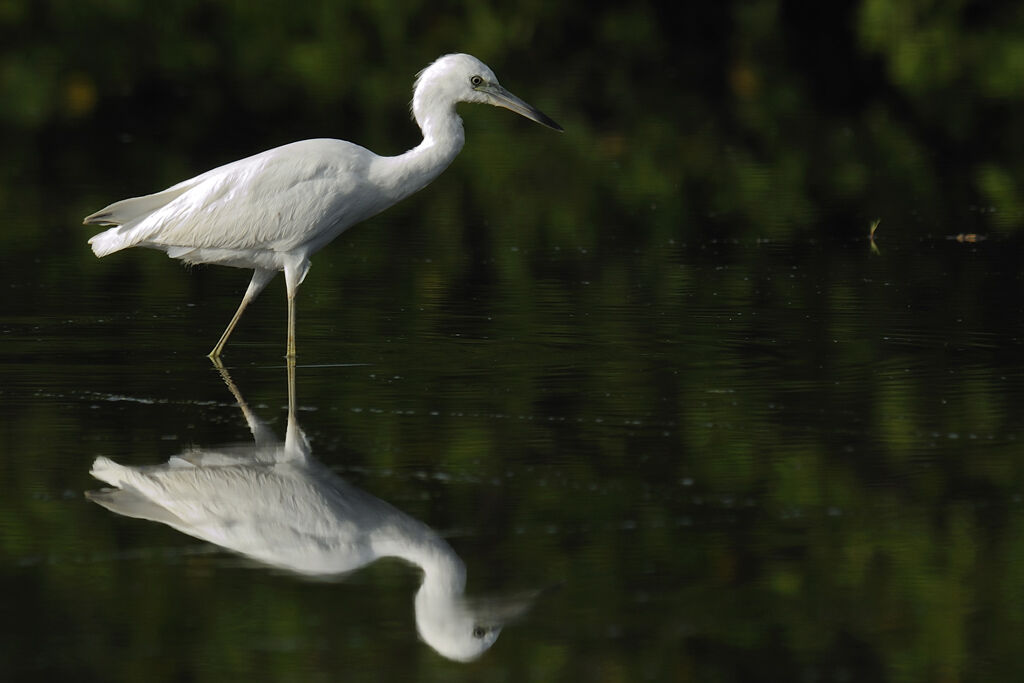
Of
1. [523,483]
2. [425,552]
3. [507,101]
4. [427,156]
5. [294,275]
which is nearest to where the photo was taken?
[425,552]

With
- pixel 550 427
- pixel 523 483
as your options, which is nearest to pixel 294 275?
pixel 550 427

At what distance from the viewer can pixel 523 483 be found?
683 centimetres

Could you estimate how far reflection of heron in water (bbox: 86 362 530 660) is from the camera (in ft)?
17.9

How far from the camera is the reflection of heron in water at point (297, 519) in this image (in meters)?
5.47

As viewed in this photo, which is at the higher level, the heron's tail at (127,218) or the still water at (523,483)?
the heron's tail at (127,218)

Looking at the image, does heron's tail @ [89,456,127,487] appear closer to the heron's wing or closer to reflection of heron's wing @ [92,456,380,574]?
reflection of heron's wing @ [92,456,380,574]

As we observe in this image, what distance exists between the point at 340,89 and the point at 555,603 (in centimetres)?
1967

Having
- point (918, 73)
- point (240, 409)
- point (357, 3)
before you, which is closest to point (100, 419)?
point (240, 409)

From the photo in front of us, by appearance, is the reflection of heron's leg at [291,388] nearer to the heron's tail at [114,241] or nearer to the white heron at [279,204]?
the white heron at [279,204]

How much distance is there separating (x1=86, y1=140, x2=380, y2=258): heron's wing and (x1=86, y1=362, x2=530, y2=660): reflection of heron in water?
2123 millimetres

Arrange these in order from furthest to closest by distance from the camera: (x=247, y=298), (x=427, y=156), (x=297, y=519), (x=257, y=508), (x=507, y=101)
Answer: (x=507, y=101), (x=427, y=156), (x=247, y=298), (x=257, y=508), (x=297, y=519)

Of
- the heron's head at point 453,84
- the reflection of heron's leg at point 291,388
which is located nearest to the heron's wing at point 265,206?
the heron's head at point 453,84

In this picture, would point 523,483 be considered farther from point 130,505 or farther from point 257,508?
point 130,505

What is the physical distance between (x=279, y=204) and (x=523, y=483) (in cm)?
303
